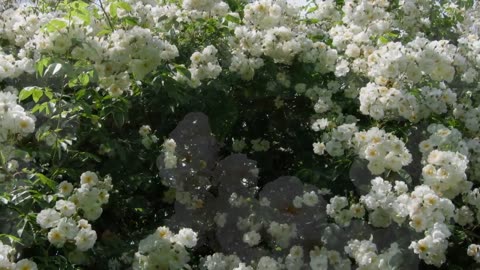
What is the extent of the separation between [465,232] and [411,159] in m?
0.37

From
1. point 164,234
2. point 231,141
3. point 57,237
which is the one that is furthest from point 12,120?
point 231,141

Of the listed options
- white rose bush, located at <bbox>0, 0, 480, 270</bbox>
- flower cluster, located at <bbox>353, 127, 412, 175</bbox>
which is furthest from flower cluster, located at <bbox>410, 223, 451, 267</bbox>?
flower cluster, located at <bbox>353, 127, 412, 175</bbox>

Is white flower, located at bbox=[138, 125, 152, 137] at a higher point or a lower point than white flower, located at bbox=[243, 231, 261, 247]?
higher

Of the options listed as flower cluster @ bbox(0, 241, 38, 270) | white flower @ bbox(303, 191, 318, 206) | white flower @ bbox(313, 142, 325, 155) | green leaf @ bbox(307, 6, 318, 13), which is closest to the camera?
flower cluster @ bbox(0, 241, 38, 270)

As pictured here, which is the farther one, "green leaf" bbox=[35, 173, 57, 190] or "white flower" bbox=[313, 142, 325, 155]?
"white flower" bbox=[313, 142, 325, 155]

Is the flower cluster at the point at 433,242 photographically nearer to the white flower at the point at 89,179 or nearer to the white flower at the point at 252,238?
the white flower at the point at 252,238

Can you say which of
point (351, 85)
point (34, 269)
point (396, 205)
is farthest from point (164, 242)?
point (351, 85)

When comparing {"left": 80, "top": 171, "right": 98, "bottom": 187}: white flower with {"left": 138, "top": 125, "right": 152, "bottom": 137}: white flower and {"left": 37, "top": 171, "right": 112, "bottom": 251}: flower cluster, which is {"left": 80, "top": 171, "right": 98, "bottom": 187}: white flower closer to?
{"left": 37, "top": 171, "right": 112, "bottom": 251}: flower cluster

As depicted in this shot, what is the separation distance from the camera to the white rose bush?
239 cm

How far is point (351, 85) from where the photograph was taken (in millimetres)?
3150

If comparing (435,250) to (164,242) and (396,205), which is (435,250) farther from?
(164,242)

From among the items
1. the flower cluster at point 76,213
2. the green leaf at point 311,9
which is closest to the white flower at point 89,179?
the flower cluster at point 76,213

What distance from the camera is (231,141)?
3.34 meters

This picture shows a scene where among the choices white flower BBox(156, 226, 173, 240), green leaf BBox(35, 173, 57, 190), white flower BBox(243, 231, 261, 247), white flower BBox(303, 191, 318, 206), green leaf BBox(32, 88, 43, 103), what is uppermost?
green leaf BBox(32, 88, 43, 103)
